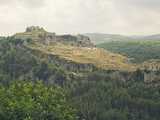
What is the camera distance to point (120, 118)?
645 ft

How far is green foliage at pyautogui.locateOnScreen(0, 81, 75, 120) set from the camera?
13088cm

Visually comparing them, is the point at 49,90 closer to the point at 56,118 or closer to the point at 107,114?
the point at 56,118

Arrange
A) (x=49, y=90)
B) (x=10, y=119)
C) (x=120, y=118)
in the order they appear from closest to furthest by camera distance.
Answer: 1. (x=10, y=119)
2. (x=49, y=90)
3. (x=120, y=118)

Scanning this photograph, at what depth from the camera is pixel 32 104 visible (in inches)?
5290

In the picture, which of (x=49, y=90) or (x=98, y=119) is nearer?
(x=49, y=90)

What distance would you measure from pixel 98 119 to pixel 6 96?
229ft

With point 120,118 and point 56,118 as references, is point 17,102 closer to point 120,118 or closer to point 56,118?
point 56,118

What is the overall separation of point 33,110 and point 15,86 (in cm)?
1617

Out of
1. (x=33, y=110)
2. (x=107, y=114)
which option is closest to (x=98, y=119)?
(x=107, y=114)

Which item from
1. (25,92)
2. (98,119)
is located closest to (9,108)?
(25,92)

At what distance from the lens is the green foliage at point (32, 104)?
13088cm

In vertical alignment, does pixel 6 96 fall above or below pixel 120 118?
above

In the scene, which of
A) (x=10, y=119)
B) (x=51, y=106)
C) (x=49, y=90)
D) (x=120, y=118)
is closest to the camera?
(x=10, y=119)

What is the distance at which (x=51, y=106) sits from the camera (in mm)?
138625
